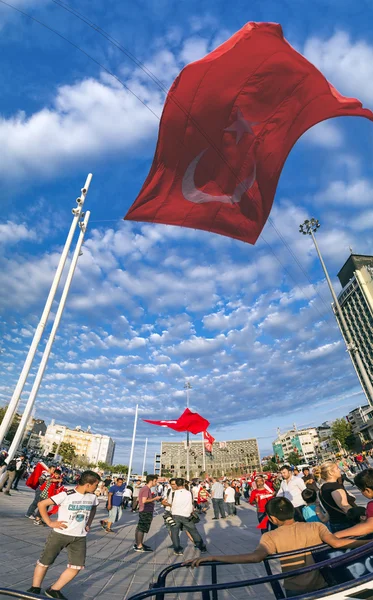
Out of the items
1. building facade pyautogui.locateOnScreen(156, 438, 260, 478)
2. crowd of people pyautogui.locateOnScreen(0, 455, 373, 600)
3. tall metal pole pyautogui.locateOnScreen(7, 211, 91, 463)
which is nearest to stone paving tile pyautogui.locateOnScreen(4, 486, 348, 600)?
crowd of people pyautogui.locateOnScreen(0, 455, 373, 600)

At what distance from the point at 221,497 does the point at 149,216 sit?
13.0 metres

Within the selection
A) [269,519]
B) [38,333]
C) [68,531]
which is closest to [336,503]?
[269,519]

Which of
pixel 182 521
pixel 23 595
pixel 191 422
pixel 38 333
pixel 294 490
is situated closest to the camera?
pixel 23 595

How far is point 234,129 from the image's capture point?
7414 millimetres

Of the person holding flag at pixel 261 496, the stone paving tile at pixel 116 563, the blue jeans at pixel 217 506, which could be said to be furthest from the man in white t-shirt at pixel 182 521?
the blue jeans at pixel 217 506

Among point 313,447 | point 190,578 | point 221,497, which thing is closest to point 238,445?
point 313,447

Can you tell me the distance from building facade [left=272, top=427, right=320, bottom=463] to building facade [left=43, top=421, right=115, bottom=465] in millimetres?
86050

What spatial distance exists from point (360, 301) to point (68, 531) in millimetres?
111761

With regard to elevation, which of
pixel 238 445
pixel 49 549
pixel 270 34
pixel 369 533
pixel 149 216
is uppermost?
pixel 238 445

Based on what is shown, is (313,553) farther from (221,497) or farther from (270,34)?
(221,497)

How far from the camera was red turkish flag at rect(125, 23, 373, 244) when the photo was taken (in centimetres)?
644

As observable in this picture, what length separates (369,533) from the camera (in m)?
2.58

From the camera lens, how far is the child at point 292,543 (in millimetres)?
2498

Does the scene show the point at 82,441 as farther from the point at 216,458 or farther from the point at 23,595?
the point at 23,595
